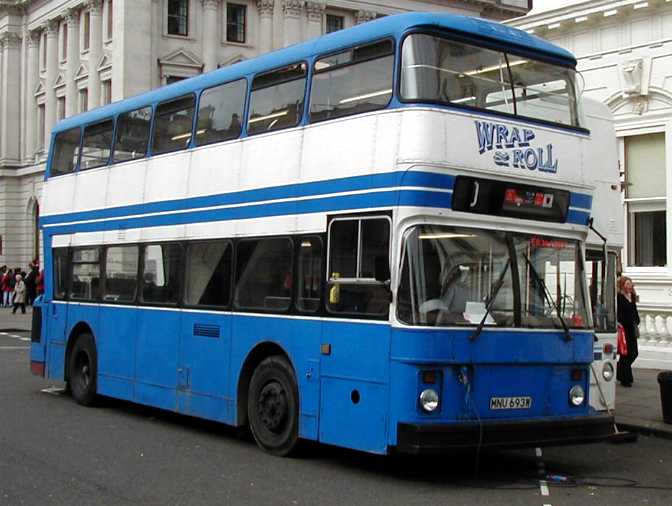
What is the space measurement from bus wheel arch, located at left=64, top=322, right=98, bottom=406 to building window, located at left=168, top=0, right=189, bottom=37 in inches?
1602

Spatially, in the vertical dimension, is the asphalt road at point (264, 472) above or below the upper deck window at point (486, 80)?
below

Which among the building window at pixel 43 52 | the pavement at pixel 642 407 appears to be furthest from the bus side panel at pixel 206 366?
the building window at pixel 43 52

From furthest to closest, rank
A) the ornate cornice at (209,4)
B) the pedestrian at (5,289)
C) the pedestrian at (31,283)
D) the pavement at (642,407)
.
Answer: the ornate cornice at (209,4) < the pedestrian at (5,289) < the pedestrian at (31,283) < the pavement at (642,407)

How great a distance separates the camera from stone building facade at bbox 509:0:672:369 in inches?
781

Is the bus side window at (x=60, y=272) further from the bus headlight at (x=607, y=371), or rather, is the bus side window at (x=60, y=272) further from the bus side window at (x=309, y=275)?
the bus headlight at (x=607, y=371)

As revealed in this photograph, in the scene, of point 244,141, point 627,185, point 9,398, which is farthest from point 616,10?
point 9,398

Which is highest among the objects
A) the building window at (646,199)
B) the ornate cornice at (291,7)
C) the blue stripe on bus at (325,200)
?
the ornate cornice at (291,7)

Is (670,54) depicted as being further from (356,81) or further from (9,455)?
(9,455)

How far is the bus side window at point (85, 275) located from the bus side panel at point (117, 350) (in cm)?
45

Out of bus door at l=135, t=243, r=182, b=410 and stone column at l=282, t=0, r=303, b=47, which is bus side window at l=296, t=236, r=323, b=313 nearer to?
bus door at l=135, t=243, r=182, b=410

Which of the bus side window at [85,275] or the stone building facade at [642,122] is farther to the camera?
the stone building facade at [642,122]

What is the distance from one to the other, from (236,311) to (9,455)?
2.75m

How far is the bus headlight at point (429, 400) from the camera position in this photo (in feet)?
30.0

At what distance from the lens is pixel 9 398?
15523 mm
